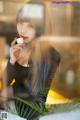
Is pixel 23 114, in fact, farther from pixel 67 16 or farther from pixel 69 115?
pixel 67 16

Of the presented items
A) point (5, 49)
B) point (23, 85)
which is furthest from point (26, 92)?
point (5, 49)

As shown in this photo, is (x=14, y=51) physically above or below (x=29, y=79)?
above

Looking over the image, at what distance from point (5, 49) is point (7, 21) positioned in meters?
0.11

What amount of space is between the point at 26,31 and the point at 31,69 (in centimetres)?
16

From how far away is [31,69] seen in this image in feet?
4.00

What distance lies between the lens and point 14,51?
1.21 metres

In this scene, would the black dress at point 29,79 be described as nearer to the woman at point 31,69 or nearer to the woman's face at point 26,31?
the woman at point 31,69

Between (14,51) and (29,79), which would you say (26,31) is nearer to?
(14,51)

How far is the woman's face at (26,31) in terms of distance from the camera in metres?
1.19

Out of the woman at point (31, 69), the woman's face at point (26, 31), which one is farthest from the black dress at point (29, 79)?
the woman's face at point (26, 31)

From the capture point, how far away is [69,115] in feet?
4.11

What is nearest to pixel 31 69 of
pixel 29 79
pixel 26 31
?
pixel 29 79

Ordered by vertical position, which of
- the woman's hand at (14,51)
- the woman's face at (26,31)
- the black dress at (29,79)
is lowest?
the black dress at (29,79)

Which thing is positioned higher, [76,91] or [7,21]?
[7,21]
